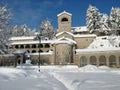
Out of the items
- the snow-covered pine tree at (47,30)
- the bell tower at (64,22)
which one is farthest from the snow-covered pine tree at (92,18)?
the snow-covered pine tree at (47,30)

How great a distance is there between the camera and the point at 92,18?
73.2 meters

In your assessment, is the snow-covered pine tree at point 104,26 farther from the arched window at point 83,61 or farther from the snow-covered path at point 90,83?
the snow-covered path at point 90,83

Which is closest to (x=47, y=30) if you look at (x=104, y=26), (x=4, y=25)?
(x=104, y=26)

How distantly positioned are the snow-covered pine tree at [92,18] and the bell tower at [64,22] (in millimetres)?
8721

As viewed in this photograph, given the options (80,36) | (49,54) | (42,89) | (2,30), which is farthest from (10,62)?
(42,89)

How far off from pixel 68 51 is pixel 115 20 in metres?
24.6

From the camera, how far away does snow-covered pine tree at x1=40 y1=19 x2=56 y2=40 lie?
83.6 metres

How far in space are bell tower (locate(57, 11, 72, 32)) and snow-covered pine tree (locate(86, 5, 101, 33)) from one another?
872 cm

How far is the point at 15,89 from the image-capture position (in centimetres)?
1134

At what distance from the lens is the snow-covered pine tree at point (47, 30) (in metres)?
83.6

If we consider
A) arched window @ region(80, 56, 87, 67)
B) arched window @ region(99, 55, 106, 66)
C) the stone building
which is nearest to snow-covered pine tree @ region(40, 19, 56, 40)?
the stone building

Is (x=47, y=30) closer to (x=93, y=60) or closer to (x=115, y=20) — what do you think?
(x=115, y=20)

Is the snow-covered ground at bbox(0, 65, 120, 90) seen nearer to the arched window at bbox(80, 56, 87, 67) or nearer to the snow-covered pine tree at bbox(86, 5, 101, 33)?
the arched window at bbox(80, 56, 87, 67)

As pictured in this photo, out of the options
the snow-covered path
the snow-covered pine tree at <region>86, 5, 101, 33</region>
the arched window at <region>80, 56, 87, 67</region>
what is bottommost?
the snow-covered path
